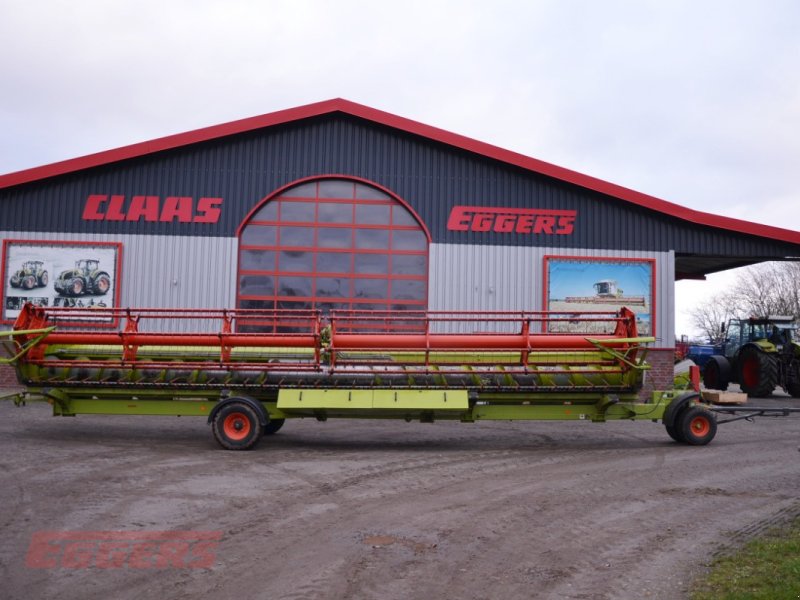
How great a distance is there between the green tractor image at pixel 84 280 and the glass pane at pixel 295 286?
4.39 meters

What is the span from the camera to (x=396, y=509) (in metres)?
7.14

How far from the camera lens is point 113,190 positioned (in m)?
19.1

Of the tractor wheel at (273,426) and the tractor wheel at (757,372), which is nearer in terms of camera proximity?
the tractor wheel at (273,426)

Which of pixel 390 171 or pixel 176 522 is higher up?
pixel 390 171

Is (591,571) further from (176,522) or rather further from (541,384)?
(541,384)

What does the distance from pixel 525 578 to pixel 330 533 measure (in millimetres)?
1821

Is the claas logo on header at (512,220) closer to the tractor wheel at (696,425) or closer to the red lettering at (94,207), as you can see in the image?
the tractor wheel at (696,425)

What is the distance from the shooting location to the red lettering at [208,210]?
62.3 feet

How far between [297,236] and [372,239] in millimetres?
1965

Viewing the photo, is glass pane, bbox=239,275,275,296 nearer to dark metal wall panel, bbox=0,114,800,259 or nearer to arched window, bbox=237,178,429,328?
arched window, bbox=237,178,429,328

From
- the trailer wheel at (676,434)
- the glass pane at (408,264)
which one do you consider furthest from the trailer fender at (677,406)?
the glass pane at (408,264)

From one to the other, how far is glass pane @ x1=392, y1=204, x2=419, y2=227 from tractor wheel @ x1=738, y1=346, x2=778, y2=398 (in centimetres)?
1095

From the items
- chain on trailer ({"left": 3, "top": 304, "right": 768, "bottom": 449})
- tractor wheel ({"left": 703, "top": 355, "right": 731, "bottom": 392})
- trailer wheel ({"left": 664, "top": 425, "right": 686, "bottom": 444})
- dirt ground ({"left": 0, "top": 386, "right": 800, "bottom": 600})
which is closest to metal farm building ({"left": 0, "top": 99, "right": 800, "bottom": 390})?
tractor wheel ({"left": 703, "top": 355, "right": 731, "bottom": 392})

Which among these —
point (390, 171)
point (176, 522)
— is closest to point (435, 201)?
point (390, 171)
